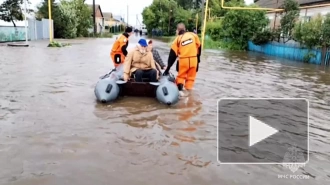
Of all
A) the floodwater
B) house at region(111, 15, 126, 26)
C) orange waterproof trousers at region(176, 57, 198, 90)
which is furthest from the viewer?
house at region(111, 15, 126, 26)

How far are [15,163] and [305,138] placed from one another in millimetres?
4197

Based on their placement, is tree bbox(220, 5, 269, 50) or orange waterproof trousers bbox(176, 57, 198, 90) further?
tree bbox(220, 5, 269, 50)

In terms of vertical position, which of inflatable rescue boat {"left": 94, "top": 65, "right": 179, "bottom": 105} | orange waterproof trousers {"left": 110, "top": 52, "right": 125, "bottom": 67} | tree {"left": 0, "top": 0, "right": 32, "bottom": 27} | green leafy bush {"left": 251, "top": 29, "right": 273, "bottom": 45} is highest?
tree {"left": 0, "top": 0, "right": 32, "bottom": 27}

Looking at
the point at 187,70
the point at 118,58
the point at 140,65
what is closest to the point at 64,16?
the point at 118,58

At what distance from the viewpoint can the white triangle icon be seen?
5003mm

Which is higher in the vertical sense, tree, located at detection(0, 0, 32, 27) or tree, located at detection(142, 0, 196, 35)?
tree, located at detection(142, 0, 196, 35)

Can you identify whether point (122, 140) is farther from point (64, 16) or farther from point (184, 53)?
point (64, 16)

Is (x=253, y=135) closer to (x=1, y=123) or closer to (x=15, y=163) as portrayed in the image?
(x=15, y=163)

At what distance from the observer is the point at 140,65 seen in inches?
292

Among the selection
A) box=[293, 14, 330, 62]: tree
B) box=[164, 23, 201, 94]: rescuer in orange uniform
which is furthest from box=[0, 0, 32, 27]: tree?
box=[164, 23, 201, 94]: rescuer in orange uniform

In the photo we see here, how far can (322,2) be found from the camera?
21312mm
